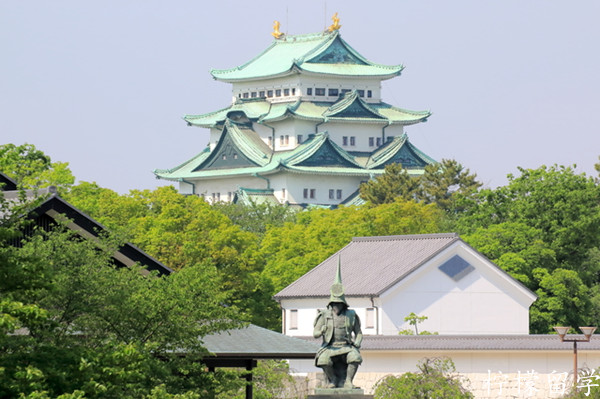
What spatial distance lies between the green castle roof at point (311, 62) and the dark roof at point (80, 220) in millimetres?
87340

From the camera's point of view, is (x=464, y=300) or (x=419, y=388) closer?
(x=419, y=388)

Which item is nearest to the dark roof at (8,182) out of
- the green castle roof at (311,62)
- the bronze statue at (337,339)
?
the bronze statue at (337,339)

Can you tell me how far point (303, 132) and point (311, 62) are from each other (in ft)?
21.3

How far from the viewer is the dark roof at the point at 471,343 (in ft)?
140

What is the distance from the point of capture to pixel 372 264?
55844mm

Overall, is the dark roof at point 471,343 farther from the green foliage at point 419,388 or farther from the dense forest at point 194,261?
the green foliage at point 419,388

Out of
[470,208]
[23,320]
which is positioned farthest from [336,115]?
[23,320]

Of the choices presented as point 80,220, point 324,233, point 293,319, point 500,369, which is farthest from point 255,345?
point 324,233

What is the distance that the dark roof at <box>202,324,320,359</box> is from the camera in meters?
23.7

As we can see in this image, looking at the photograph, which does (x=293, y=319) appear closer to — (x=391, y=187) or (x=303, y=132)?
(x=391, y=187)

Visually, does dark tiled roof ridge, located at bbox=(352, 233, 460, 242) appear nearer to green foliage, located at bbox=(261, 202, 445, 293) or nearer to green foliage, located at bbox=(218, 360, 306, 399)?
green foliage, located at bbox=(261, 202, 445, 293)

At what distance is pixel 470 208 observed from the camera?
68.8m

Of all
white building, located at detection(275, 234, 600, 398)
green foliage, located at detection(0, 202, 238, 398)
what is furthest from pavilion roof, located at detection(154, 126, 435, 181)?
green foliage, located at detection(0, 202, 238, 398)

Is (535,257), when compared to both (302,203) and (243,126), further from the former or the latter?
Answer: (243,126)
